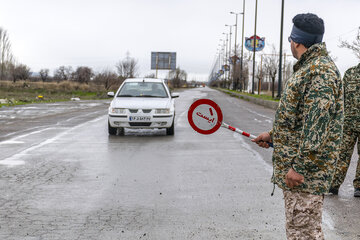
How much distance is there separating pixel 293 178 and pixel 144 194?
3382mm

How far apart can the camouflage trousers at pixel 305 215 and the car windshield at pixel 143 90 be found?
1037 centimetres

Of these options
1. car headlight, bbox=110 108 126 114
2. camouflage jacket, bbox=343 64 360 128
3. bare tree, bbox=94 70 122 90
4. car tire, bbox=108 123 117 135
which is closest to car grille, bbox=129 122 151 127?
car headlight, bbox=110 108 126 114

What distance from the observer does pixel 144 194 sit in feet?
19.5

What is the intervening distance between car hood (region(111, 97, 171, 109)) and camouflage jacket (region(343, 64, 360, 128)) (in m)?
6.96

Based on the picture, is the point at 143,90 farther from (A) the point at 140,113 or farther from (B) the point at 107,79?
(B) the point at 107,79

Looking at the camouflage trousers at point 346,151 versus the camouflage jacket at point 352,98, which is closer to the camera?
the camouflage jacket at point 352,98

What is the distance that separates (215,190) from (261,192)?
62 centimetres

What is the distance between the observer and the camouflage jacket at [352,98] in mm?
5621

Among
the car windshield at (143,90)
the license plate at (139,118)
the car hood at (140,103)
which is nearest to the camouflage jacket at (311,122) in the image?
the license plate at (139,118)

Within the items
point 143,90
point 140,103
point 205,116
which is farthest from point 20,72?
point 205,116

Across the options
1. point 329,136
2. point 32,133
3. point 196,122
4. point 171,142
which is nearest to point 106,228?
point 196,122

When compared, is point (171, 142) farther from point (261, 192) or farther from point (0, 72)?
point (0, 72)

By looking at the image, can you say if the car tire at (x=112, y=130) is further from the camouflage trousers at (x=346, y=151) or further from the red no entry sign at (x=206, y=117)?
the red no entry sign at (x=206, y=117)

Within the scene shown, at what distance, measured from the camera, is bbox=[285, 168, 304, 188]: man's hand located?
2.84m
